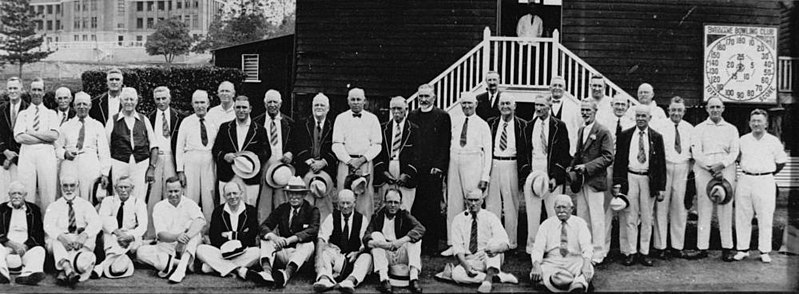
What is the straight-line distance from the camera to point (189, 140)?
751 centimetres

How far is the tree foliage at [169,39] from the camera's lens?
1479cm

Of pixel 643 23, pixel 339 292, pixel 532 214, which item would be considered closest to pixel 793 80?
pixel 643 23

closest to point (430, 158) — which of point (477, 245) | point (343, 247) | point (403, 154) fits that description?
point (403, 154)

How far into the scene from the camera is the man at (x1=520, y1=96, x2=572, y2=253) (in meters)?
7.28

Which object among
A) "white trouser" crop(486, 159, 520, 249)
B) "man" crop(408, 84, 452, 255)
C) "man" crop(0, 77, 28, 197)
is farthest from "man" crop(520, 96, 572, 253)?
"man" crop(0, 77, 28, 197)

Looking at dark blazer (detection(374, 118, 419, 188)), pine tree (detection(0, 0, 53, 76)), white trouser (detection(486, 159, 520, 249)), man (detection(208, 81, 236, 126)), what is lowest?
white trouser (detection(486, 159, 520, 249))

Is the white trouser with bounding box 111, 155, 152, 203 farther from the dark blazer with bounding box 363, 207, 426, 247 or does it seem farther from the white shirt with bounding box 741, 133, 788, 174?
the white shirt with bounding box 741, 133, 788, 174

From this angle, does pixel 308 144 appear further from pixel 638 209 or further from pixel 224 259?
pixel 638 209

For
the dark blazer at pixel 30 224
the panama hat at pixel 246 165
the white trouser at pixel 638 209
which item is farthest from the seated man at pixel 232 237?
the white trouser at pixel 638 209

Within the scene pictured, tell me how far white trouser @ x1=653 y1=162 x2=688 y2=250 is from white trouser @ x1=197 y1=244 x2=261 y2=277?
13.9 feet

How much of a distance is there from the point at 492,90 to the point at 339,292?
11.4 ft

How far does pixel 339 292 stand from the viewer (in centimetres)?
623

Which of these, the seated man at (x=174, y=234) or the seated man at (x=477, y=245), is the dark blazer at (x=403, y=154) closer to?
the seated man at (x=477, y=245)

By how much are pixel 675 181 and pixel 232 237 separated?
4694 mm
